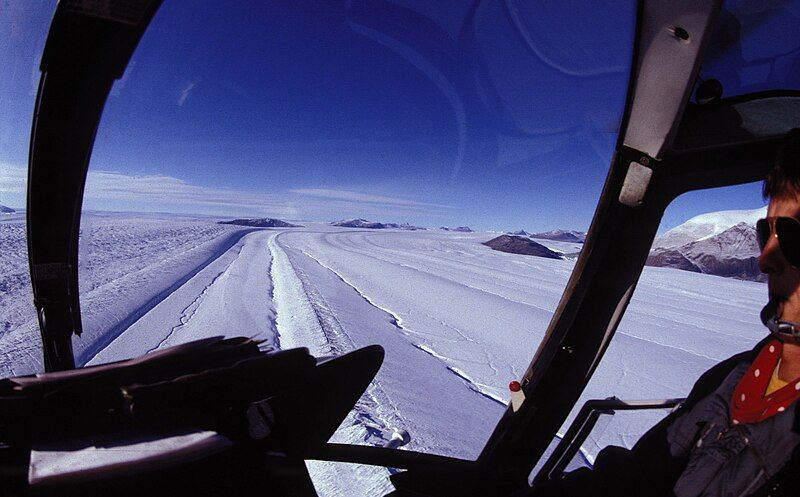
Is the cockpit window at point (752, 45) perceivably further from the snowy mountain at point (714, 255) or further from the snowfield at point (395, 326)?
the snowfield at point (395, 326)

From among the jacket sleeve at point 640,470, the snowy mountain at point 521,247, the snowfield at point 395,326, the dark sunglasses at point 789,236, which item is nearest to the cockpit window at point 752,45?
the dark sunglasses at point 789,236

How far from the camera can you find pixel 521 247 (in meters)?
14.9

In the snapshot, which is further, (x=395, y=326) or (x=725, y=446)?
(x=395, y=326)

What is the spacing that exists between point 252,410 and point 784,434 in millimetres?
1423

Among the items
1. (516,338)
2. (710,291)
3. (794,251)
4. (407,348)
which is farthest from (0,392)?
(710,291)

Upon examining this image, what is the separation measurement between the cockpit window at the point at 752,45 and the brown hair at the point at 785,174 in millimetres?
486

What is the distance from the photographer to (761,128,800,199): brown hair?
3.52 feet

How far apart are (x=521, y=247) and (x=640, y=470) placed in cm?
1411

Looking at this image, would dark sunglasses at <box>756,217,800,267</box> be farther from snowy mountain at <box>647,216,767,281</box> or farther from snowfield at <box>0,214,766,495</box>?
snowfield at <box>0,214,766,495</box>

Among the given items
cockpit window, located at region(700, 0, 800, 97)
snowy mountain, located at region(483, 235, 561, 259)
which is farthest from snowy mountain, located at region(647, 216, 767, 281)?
snowy mountain, located at region(483, 235, 561, 259)

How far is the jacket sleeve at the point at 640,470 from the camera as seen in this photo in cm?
133

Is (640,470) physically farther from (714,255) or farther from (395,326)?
(395,326)

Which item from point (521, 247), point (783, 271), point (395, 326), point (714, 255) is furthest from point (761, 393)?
point (521, 247)

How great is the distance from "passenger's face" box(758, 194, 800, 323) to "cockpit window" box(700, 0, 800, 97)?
0.73 meters
